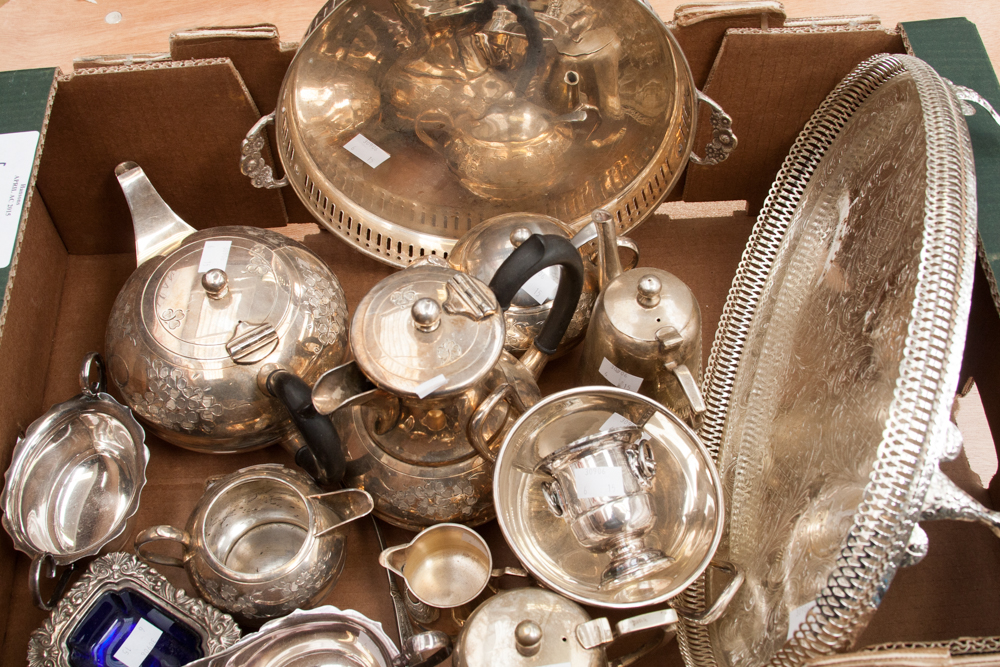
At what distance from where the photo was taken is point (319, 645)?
0.68m

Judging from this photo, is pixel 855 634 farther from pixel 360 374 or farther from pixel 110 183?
pixel 110 183

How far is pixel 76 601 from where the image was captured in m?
0.72

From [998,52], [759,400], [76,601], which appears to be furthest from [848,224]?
[76,601]

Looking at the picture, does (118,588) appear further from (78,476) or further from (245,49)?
(245,49)

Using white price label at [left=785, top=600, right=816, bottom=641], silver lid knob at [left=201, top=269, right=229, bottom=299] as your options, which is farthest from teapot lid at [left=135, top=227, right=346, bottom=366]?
white price label at [left=785, top=600, right=816, bottom=641]

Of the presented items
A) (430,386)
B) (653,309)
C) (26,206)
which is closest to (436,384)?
(430,386)

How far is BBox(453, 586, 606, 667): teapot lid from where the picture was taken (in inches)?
23.4

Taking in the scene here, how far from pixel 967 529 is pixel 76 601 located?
3.05ft

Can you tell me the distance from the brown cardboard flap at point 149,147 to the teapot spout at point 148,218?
0.10 ft

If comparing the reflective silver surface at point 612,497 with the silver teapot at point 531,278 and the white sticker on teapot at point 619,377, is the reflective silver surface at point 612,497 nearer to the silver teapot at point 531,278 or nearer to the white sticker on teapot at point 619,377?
the white sticker on teapot at point 619,377

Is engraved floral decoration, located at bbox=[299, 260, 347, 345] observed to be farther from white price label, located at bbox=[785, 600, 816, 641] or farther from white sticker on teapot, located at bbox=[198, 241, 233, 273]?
white price label, located at bbox=[785, 600, 816, 641]

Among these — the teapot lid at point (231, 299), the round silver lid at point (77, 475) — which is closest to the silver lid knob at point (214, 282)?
the teapot lid at point (231, 299)

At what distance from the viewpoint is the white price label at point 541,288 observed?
799mm

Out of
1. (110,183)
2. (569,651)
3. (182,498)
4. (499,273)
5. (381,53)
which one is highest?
(381,53)
